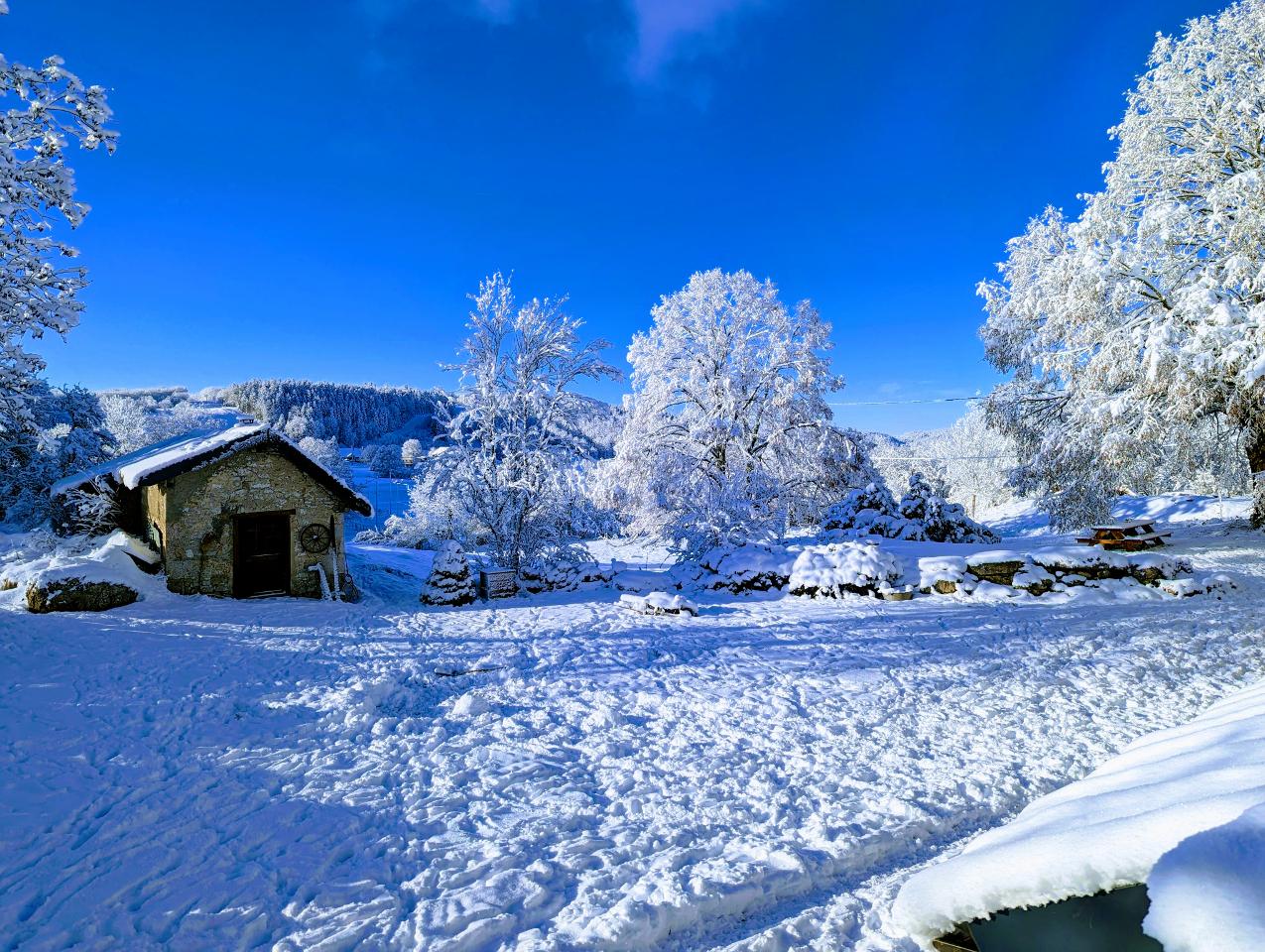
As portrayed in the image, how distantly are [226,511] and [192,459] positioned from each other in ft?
4.75

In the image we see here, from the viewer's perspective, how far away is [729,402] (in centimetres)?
1670

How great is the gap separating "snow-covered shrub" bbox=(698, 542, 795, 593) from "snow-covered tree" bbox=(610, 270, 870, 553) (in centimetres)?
268

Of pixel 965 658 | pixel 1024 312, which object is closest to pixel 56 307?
pixel 965 658

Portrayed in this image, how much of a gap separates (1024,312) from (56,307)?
21.2 meters

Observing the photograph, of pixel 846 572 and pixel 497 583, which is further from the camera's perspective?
pixel 497 583

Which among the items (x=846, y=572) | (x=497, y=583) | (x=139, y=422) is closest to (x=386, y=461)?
(x=139, y=422)

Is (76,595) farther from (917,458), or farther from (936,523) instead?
(917,458)

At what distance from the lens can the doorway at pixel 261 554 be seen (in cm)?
1301

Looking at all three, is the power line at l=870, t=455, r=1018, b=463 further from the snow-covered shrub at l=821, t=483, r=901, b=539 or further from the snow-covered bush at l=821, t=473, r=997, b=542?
the snow-covered shrub at l=821, t=483, r=901, b=539

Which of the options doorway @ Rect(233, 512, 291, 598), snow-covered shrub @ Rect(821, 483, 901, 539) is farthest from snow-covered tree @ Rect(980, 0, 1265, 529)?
doorway @ Rect(233, 512, 291, 598)

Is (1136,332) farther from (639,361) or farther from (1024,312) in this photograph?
(639,361)

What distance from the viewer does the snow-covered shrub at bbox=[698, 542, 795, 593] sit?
12680 mm

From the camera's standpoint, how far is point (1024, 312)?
15500 mm

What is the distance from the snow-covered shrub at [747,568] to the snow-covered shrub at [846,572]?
0.47 metres
